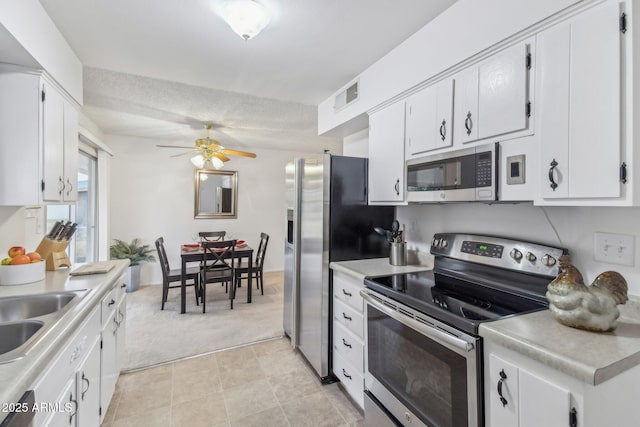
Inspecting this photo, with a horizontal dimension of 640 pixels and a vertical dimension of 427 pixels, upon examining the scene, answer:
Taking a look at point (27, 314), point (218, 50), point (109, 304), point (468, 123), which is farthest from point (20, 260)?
point (468, 123)

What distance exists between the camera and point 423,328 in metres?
1.31

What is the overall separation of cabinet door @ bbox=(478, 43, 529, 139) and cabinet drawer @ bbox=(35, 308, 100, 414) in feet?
6.69

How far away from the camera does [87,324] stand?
4.52 ft

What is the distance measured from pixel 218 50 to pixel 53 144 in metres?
1.22

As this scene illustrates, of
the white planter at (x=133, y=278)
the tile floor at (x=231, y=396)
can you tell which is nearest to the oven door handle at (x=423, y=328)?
the tile floor at (x=231, y=396)

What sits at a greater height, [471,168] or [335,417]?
[471,168]

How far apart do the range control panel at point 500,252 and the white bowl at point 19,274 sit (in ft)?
8.17

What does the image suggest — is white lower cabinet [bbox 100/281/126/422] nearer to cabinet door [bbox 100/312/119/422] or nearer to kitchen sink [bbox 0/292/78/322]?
cabinet door [bbox 100/312/119/422]

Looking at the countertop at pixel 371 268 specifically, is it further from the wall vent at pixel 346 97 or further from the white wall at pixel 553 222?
the wall vent at pixel 346 97

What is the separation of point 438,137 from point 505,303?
3.14ft

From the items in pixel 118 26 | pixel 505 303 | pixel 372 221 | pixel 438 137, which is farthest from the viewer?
pixel 372 221

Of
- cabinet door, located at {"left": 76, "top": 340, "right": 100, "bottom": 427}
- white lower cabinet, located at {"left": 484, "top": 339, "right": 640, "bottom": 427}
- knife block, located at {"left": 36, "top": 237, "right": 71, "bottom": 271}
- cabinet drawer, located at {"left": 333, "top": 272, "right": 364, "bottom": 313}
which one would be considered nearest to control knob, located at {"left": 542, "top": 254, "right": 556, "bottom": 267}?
white lower cabinet, located at {"left": 484, "top": 339, "right": 640, "bottom": 427}

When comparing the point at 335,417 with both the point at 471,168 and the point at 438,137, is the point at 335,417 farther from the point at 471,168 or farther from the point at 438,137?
the point at 438,137

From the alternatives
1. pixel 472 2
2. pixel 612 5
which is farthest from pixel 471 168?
pixel 472 2
